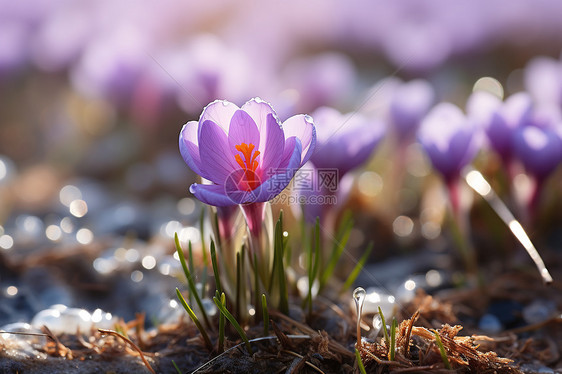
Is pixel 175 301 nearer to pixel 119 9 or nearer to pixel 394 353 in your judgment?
pixel 394 353

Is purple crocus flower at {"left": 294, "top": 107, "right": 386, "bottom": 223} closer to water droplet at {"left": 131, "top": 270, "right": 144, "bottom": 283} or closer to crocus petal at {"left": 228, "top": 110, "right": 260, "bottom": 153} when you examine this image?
crocus petal at {"left": 228, "top": 110, "right": 260, "bottom": 153}

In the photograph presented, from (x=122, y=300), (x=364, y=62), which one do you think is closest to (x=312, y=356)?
(x=122, y=300)

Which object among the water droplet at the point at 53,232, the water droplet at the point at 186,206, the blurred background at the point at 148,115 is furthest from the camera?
the water droplet at the point at 186,206

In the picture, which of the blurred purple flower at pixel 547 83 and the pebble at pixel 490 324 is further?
the blurred purple flower at pixel 547 83

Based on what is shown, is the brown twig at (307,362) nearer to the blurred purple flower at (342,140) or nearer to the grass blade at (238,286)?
the grass blade at (238,286)

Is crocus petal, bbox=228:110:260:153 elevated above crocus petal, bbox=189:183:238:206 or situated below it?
above

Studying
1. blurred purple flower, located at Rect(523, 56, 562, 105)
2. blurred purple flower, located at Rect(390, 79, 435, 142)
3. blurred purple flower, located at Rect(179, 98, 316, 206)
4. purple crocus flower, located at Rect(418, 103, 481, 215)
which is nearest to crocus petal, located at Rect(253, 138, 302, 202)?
blurred purple flower, located at Rect(179, 98, 316, 206)

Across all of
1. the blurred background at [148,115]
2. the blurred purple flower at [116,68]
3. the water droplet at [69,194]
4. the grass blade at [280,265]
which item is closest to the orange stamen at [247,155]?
the grass blade at [280,265]
